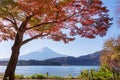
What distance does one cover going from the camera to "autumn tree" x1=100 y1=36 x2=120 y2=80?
21.0 meters

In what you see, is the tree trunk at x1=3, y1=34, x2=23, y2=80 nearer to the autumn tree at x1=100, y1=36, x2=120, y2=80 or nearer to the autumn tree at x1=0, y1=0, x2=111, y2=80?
the autumn tree at x1=0, y1=0, x2=111, y2=80

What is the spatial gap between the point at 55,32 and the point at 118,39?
6162 mm

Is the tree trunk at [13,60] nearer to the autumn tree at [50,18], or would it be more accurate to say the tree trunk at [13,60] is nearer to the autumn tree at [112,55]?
the autumn tree at [50,18]

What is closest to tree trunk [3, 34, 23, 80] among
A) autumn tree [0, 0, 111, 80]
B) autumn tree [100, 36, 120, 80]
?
autumn tree [0, 0, 111, 80]

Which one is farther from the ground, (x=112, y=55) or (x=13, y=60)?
(x=112, y=55)

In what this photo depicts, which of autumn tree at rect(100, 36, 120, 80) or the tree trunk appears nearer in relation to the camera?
the tree trunk

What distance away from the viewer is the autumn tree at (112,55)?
2102 centimetres

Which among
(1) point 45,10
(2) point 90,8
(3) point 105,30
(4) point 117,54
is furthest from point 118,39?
(1) point 45,10

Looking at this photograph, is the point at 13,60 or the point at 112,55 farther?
the point at 112,55

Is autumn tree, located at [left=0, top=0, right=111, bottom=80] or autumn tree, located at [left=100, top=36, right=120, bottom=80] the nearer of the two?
autumn tree, located at [left=0, top=0, right=111, bottom=80]

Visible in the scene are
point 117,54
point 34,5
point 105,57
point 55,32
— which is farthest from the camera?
point 105,57

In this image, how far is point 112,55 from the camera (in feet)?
69.9

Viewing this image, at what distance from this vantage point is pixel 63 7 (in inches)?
621

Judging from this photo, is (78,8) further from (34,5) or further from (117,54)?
(117,54)
